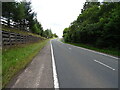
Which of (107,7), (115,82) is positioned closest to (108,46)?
(107,7)

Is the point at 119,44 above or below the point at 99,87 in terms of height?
above

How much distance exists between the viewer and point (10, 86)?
3682mm

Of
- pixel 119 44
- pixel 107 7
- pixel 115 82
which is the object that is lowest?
pixel 115 82

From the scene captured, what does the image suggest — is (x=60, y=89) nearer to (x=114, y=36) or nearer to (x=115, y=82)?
(x=115, y=82)

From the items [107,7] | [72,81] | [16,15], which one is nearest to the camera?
[72,81]

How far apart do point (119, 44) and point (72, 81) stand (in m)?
13.6

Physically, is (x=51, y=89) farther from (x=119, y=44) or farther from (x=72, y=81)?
(x=119, y=44)

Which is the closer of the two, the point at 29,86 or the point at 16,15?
the point at 29,86

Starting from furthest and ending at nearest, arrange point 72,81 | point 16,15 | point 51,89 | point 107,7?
1. point 16,15
2. point 107,7
3. point 72,81
4. point 51,89

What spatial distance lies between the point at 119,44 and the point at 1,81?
15.7 metres

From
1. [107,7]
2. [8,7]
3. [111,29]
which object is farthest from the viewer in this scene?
[8,7]

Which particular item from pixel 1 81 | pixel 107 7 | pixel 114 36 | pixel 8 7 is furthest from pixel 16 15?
pixel 1 81

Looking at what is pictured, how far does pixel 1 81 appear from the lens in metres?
3.89

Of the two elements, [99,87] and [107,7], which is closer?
[99,87]
